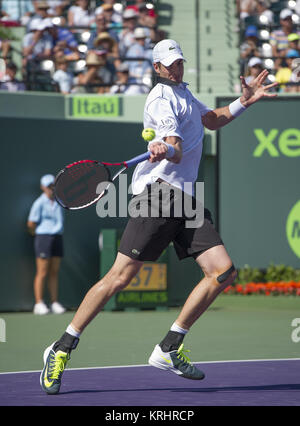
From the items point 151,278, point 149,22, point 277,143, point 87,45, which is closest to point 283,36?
point 149,22

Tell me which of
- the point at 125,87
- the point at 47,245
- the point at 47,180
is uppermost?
the point at 125,87

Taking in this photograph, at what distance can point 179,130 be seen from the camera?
657cm

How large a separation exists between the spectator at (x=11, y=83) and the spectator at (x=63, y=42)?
819 mm

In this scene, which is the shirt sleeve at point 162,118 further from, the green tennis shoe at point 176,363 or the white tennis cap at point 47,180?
the white tennis cap at point 47,180

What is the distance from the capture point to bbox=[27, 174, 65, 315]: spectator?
1359 cm

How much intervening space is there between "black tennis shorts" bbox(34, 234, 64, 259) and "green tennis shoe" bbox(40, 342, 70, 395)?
7076 mm

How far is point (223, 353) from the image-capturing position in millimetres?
8984

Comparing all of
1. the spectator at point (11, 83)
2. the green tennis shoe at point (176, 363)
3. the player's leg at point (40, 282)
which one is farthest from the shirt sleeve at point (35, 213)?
the green tennis shoe at point (176, 363)

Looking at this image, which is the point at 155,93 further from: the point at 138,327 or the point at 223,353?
the point at 138,327

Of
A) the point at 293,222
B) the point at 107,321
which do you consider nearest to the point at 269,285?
the point at 293,222

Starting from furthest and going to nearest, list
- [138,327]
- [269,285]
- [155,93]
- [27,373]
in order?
[269,285] < [138,327] < [27,373] < [155,93]

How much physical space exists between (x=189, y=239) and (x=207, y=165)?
985 centimetres

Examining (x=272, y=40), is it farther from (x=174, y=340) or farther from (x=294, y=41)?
(x=174, y=340)

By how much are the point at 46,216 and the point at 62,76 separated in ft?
14.1
